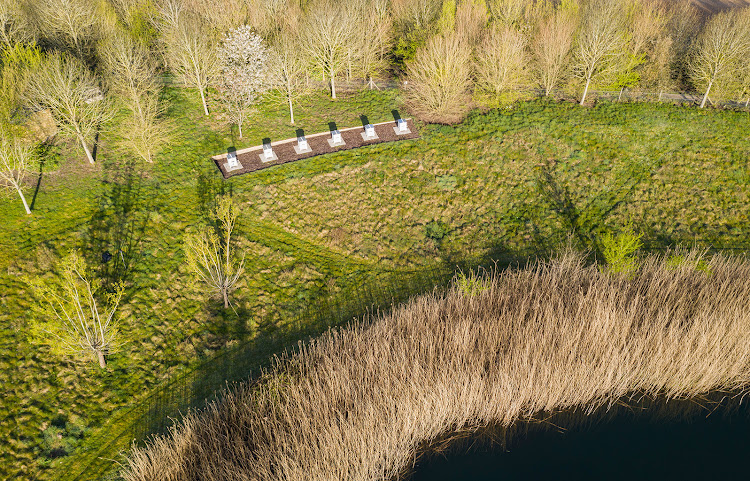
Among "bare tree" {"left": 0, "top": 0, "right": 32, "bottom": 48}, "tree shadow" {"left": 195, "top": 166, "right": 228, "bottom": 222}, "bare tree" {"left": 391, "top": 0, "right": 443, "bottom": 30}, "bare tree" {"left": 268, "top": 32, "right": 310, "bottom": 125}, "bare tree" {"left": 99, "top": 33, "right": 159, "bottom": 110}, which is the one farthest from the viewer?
"bare tree" {"left": 391, "top": 0, "right": 443, "bottom": 30}

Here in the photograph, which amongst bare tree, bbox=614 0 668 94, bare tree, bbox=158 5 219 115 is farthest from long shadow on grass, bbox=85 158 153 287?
bare tree, bbox=614 0 668 94

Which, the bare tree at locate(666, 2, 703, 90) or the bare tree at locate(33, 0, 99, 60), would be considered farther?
the bare tree at locate(666, 2, 703, 90)

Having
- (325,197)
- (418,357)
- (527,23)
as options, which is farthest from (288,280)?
(527,23)

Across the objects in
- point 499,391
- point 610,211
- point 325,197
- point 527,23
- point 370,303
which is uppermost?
point 527,23

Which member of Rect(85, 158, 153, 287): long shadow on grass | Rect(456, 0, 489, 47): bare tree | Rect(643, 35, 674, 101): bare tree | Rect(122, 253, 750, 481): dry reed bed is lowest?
Rect(122, 253, 750, 481): dry reed bed

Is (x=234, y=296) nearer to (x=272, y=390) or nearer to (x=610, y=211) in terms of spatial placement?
(x=272, y=390)

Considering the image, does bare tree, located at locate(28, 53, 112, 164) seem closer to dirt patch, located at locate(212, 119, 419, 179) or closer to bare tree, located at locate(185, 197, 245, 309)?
dirt patch, located at locate(212, 119, 419, 179)

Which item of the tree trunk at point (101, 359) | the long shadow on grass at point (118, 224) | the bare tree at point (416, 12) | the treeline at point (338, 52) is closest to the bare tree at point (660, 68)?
the treeline at point (338, 52)
